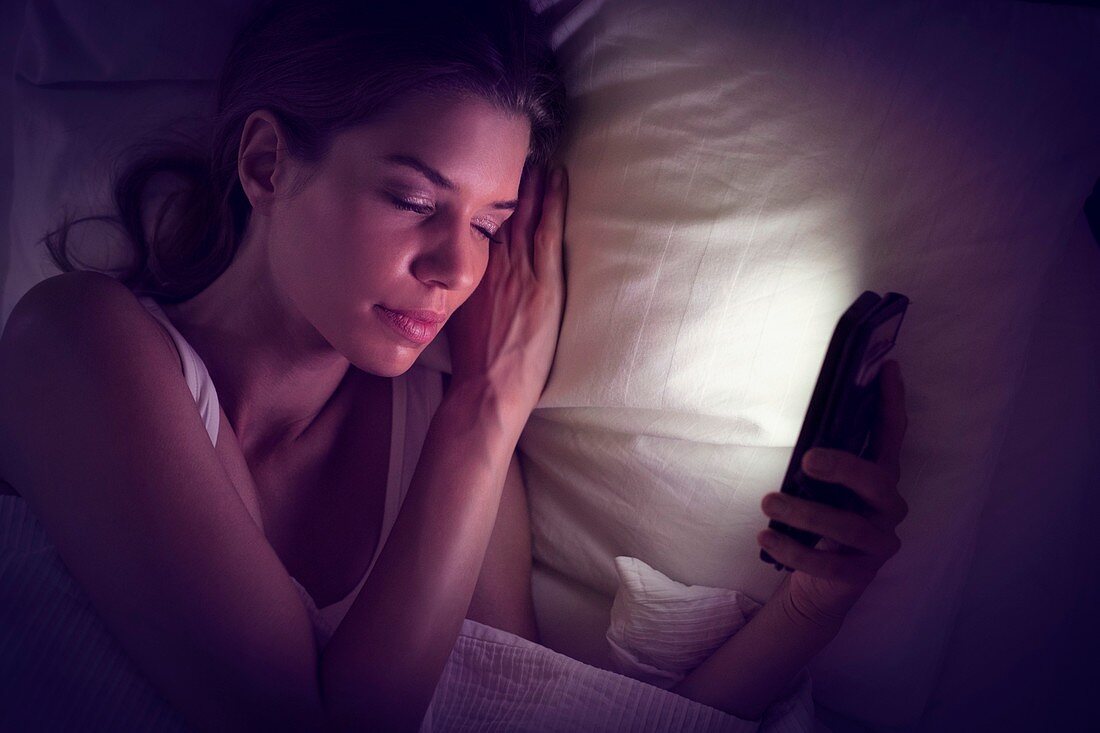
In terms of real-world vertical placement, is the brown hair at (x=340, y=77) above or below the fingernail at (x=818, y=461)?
above

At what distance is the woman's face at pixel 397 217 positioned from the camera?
745 mm

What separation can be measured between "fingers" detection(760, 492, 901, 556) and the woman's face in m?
0.42

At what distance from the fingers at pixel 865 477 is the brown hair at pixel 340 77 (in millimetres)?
512

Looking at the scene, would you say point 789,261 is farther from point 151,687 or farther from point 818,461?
point 151,687

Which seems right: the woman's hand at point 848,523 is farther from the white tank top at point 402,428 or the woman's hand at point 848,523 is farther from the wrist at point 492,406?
the white tank top at point 402,428

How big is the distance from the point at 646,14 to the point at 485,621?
79 centimetres

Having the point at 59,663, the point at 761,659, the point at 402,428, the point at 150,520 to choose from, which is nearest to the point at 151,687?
the point at 59,663

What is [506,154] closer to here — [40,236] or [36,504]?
[36,504]

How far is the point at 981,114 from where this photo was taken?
674 millimetres

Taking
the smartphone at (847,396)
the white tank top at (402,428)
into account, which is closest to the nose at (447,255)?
the white tank top at (402,428)

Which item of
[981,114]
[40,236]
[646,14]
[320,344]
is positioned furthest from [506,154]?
[40,236]

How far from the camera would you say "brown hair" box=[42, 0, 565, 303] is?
770 mm

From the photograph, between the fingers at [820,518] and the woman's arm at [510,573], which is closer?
the fingers at [820,518]

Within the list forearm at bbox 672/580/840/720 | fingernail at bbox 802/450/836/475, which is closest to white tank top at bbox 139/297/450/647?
forearm at bbox 672/580/840/720
